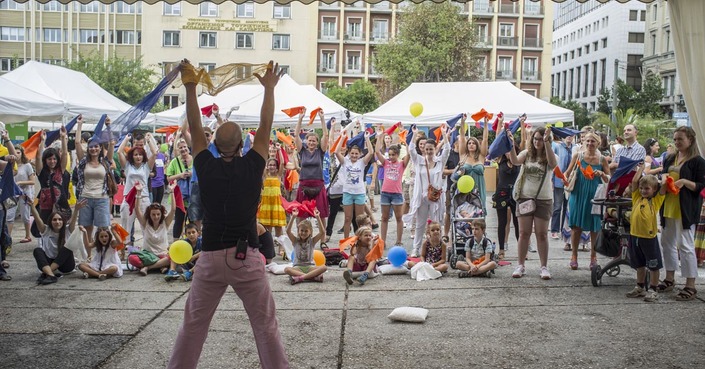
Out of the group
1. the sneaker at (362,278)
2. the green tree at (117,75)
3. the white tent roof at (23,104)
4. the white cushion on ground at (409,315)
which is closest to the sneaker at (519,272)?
the sneaker at (362,278)

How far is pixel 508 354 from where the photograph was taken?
18.5 feet

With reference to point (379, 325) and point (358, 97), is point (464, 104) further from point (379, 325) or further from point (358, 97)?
point (358, 97)

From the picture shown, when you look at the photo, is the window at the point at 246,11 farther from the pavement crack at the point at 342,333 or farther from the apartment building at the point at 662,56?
the pavement crack at the point at 342,333

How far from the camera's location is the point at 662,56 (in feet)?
243

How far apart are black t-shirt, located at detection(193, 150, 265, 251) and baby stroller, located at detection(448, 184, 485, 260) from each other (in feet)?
18.1

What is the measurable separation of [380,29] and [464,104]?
50.4 meters

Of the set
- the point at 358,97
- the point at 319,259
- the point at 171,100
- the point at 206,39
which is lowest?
the point at 319,259

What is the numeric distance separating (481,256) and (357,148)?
3243 mm

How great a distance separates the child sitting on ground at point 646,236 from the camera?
7.63 m

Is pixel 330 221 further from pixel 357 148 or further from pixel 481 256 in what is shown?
pixel 481 256

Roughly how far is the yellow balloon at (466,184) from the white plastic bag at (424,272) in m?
1.39

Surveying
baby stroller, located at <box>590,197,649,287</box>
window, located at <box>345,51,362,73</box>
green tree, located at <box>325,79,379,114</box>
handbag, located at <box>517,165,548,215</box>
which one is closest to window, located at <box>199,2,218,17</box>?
window, located at <box>345,51,362,73</box>

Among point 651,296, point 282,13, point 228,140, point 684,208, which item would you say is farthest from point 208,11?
point 228,140

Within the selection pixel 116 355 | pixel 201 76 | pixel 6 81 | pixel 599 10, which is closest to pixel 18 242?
pixel 6 81
